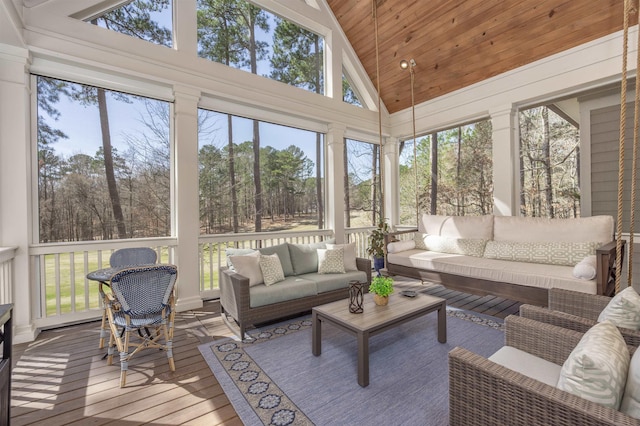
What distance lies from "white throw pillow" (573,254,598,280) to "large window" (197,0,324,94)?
457 cm

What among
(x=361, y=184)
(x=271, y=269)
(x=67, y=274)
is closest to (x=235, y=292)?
(x=271, y=269)

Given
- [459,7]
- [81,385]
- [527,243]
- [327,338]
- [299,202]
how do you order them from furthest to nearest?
1. [299,202]
2. [459,7]
3. [527,243]
4. [327,338]
5. [81,385]

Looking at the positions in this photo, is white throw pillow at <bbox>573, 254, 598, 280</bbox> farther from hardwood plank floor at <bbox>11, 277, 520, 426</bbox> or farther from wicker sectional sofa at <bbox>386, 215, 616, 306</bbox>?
hardwood plank floor at <bbox>11, 277, 520, 426</bbox>

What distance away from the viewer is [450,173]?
5477 mm

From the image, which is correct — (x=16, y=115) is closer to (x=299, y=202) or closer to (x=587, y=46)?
(x=299, y=202)

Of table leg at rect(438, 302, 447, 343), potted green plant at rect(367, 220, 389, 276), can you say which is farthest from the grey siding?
table leg at rect(438, 302, 447, 343)

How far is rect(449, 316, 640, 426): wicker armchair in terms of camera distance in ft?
3.10

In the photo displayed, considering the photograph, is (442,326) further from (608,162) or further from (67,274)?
(67,274)

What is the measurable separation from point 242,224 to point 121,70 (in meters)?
2.41

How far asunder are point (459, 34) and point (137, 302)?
5.35 metres

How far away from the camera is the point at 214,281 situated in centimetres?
421

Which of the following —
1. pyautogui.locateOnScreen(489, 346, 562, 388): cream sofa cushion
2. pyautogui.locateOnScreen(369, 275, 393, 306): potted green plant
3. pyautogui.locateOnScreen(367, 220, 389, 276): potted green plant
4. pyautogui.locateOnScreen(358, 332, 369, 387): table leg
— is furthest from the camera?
pyautogui.locateOnScreen(367, 220, 389, 276): potted green plant

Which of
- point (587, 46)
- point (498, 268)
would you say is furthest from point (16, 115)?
point (587, 46)

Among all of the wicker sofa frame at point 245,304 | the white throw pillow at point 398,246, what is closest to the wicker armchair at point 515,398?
the wicker sofa frame at point 245,304
